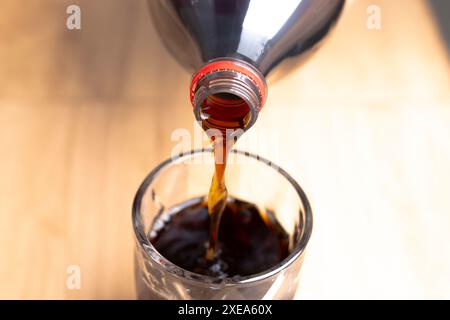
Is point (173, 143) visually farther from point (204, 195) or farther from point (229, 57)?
point (229, 57)

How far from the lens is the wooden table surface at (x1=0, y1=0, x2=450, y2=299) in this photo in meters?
0.74

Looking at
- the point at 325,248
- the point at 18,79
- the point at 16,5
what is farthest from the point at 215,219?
the point at 16,5

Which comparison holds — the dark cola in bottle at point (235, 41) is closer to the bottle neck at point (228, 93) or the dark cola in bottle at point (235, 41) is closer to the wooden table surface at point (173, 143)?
the bottle neck at point (228, 93)

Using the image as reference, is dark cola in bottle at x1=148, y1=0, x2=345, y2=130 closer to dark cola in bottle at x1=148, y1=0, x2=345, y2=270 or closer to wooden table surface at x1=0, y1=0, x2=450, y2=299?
dark cola in bottle at x1=148, y1=0, x2=345, y2=270

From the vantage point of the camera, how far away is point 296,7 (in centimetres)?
65

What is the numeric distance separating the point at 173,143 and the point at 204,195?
162 mm

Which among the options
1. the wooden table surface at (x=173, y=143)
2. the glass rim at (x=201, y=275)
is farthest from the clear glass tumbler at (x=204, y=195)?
the wooden table surface at (x=173, y=143)

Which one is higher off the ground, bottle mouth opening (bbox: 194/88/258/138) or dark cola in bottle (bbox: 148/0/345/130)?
dark cola in bottle (bbox: 148/0/345/130)

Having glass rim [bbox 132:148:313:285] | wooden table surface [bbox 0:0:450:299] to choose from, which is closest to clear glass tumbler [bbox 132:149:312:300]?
glass rim [bbox 132:148:313:285]

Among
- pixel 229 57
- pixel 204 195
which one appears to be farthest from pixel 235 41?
pixel 204 195

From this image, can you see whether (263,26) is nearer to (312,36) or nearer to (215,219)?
(312,36)

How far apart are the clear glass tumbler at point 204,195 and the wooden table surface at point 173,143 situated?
11cm

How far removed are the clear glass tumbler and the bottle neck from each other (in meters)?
0.08

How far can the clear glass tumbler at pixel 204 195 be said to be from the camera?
0.55 m
